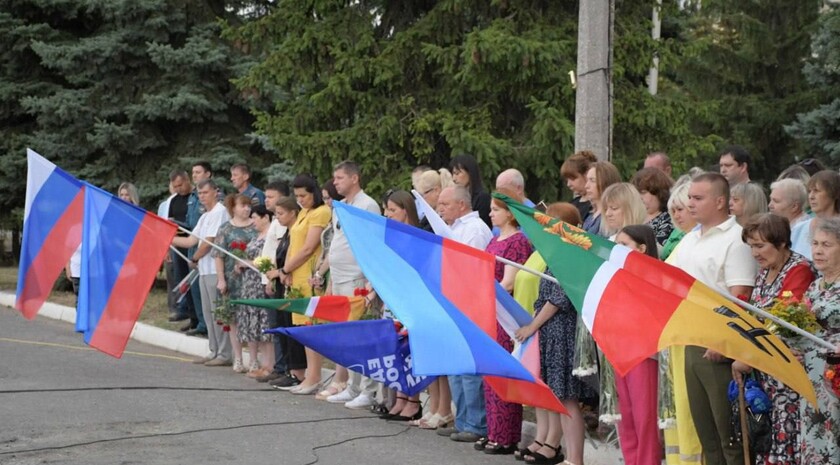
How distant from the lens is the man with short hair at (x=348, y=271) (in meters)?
11.2

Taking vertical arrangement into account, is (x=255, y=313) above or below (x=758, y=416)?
above

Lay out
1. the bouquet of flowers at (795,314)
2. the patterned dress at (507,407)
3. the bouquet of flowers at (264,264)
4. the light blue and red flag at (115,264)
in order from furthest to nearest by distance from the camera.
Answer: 1. the bouquet of flowers at (264,264)
2. the light blue and red flag at (115,264)
3. the patterned dress at (507,407)
4. the bouquet of flowers at (795,314)

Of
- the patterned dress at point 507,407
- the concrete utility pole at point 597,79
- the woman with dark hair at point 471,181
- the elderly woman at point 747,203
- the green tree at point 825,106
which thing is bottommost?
the patterned dress at point 507,407

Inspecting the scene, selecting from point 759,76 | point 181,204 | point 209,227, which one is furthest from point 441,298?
point 759,76

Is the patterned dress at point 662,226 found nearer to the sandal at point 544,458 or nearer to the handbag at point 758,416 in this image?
the sandal at point 544,458

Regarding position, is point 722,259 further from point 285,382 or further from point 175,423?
point 285,382

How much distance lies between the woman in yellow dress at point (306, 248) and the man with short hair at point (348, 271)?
286 millimetres

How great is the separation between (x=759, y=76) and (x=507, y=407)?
754 inches

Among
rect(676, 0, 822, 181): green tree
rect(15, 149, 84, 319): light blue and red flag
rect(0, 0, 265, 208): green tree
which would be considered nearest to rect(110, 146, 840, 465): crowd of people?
rect(15, 149, 84, 319): light blue and red flag

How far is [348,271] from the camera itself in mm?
11297

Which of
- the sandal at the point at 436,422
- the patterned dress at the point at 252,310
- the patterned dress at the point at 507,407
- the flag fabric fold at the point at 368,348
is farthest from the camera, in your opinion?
the patterned dress at the point at 252,310

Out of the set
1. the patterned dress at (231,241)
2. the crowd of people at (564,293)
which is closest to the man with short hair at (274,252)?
the crowd of people at (564,293)

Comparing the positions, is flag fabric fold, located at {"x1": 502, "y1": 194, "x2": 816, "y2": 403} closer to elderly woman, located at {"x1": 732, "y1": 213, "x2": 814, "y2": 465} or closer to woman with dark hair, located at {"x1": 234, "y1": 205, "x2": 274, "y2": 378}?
elderly woman, located at {"x1": 732, "y1": 213, "x2": 814, "y2": 465}

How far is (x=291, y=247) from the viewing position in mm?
12141
